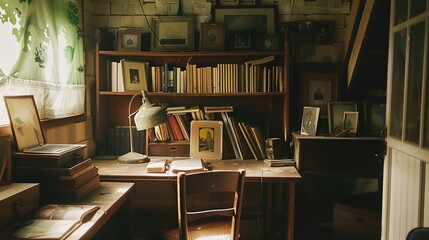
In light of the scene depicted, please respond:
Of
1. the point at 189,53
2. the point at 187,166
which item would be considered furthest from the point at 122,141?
the point at 189,53

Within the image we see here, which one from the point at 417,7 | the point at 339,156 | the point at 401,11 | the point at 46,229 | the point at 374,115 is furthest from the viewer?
the point at 374,115

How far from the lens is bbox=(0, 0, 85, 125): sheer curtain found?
1929 mm

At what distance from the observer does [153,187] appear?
3.34 meters

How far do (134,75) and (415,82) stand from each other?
1.99 metres

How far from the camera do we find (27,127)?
203cm

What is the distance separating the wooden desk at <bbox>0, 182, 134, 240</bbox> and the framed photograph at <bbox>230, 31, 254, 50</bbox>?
1450mm

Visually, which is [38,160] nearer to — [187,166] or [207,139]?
[187,166]

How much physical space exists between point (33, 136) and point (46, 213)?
0.60 metres

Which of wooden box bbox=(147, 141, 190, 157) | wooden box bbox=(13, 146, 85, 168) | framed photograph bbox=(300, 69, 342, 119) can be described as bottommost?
wooden box bbox=(147, 141, 190, 157)

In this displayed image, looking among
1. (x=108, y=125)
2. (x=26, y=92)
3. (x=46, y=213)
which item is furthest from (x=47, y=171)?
(x=108, y=125)

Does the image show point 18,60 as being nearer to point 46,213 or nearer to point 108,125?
point 46,213

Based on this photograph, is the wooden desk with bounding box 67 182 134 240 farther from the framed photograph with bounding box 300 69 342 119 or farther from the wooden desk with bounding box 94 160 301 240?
the framed photograph with bounding box 300 69 342 119

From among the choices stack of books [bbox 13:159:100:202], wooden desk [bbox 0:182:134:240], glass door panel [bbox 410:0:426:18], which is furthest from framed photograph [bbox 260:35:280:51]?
stack of books [bbox 13:159:100:202]

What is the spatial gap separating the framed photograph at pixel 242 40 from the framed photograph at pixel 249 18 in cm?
6
